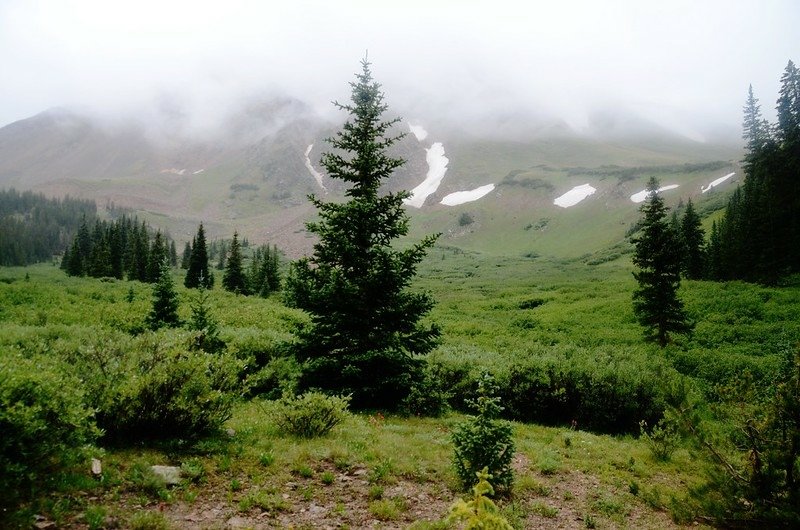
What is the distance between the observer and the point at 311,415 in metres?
10.5

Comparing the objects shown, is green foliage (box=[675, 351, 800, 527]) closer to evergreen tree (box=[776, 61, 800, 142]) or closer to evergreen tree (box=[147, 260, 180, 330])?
evergreen tree (box=[147, 260, 180, 330])

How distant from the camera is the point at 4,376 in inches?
220

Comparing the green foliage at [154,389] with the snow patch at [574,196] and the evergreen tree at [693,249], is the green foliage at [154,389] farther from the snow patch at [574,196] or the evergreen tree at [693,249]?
the snow patch at [574,196]

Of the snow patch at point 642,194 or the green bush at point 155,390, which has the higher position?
the snow patch at point 642,194

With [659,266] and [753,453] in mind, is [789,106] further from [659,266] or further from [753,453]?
[753,453]

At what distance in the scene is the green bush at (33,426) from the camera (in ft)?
17.9

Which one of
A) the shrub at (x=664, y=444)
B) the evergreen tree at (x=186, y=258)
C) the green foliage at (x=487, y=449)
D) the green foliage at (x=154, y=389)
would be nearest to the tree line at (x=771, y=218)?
the shrub at (x=664, y=444)

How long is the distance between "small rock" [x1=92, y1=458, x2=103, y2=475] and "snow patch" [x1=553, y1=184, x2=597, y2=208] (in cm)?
16224

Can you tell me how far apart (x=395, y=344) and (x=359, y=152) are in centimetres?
669

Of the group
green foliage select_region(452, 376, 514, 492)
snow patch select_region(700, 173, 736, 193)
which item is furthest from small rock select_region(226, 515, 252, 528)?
snow patch select_region(700, 173, 736, 193)

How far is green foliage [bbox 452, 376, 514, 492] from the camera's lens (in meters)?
9.08

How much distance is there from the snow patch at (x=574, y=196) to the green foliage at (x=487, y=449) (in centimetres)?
15779

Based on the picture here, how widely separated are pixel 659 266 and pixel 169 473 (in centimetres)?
2995

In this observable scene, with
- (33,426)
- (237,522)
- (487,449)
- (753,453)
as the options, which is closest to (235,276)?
(487,449)
